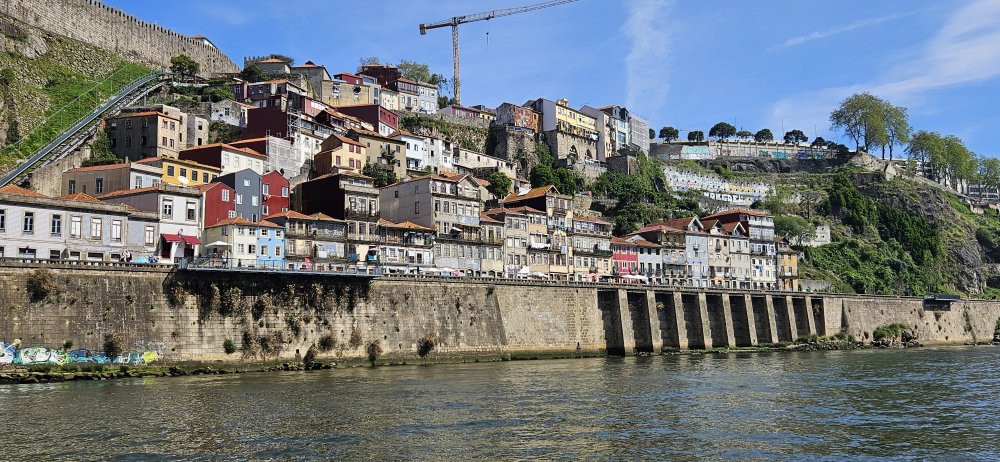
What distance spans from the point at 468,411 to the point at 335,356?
70.9ft

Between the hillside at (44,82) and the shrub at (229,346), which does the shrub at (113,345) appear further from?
the hillside at (44,82)

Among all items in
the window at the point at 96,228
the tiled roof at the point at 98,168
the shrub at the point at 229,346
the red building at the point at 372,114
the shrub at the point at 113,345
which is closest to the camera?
the shrub at the point at 113,345

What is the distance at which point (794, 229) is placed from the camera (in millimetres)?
131125

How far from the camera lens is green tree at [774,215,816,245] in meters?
131

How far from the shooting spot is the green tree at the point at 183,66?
104 meters

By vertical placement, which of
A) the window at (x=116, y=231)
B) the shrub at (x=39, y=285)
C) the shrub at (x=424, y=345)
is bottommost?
the shrub at (x=424, y=345)

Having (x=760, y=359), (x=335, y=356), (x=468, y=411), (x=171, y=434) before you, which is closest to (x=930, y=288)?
(x=760, y=359)

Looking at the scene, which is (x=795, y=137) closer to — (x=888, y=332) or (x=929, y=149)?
(x=929, y=149)

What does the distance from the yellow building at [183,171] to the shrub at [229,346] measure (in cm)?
2244

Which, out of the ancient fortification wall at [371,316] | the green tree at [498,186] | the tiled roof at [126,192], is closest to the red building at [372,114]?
the green tree at [498,186]

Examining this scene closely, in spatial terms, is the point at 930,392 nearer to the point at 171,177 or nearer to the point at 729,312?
the point at 729,312

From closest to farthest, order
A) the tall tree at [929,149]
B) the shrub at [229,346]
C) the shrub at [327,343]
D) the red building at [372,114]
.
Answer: the shrub at [229,346] → the shrub at [327,343] → the red building at [372,114] → the tall tree at [929,149]

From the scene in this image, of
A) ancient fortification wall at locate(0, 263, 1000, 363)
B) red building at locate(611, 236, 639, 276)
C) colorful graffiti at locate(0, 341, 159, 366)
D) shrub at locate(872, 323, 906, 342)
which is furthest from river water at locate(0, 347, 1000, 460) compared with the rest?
shrub at locate(872, 323, 906, 342)

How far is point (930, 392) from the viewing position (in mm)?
47969
